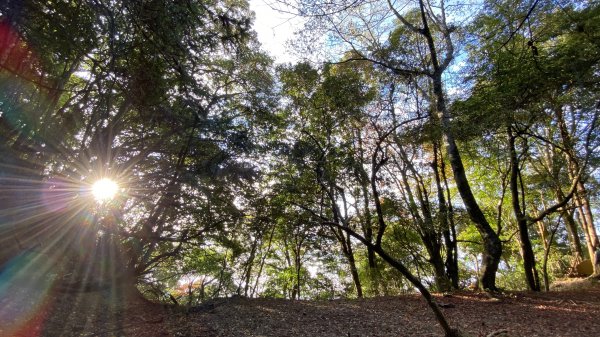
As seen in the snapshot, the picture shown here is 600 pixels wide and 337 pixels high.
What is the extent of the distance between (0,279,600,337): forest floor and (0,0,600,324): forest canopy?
0.53 metres

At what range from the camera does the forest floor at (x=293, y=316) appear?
4.14 meters

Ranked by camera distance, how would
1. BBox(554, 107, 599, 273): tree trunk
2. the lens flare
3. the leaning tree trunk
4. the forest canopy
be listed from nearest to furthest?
the forest canopy → the lens flare → the leaning tree trunk → BBox(554, 107, 599, 273): tree trunk

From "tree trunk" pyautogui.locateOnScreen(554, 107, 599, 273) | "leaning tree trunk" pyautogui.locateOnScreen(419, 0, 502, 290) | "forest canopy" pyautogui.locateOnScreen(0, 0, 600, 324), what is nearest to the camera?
"forest canopy" pyautogui.locateOnScreen(0, 0, 600, 324)

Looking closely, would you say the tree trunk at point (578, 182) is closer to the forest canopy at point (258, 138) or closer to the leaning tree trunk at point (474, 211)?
the forest canopy at point (258, 138)

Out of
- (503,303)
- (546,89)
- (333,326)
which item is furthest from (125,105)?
(546,89)

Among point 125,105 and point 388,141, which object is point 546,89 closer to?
point 388,141

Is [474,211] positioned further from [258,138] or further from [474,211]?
[258,138]

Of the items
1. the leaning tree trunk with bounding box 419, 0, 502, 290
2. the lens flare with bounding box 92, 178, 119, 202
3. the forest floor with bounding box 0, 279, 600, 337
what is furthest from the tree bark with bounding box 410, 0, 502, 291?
the lens flare with bounding box 92, 178, 119, 202

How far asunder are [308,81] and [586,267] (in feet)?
32.2

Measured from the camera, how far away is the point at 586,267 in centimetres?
933

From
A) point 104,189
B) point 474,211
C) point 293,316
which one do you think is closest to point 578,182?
point 474,211

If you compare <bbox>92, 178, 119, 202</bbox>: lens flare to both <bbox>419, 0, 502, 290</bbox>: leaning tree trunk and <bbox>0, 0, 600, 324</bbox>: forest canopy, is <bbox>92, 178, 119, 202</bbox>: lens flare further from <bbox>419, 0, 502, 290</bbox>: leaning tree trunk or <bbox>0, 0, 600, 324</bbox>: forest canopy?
<bbox>419, 0, 502, 290</bbox>: leaning tree trunk

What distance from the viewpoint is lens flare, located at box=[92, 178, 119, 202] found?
4070 mm

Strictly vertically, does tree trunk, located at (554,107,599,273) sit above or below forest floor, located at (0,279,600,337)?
above
